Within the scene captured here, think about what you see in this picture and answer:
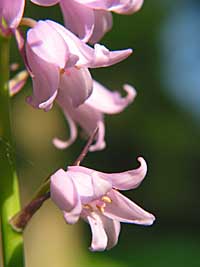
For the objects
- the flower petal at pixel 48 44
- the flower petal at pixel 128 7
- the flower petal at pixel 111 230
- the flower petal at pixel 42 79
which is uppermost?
the flower petal at pixel 128 7

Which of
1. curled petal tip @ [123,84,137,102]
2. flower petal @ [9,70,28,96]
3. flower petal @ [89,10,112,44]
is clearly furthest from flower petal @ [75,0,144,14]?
curled petal tip @ [123,84,137,102]

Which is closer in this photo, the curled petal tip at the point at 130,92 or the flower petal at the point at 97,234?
the flower petal at the point at 97,234

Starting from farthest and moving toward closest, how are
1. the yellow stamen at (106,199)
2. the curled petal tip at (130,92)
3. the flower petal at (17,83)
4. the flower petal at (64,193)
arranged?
1. the curled petal tip at (130,92)
2. the flower petal at (17,83)
3. the yellow stamen at (106,199)
4. the flower petal at (64,193)

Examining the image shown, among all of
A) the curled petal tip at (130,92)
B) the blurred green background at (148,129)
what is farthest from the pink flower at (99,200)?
the blurred green background at (148,129)

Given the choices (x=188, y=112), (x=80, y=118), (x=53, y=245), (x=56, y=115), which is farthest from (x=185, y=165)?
(x=80, y=118)

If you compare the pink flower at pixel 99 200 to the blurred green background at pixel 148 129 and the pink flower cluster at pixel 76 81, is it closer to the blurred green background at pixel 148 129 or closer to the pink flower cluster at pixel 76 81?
the pink flower cluster at pixel 76 81

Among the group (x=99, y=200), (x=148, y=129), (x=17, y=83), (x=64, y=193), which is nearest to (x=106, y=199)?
(x=99, y=200)

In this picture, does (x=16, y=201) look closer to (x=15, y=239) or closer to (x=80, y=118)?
(x=15, y=239)
